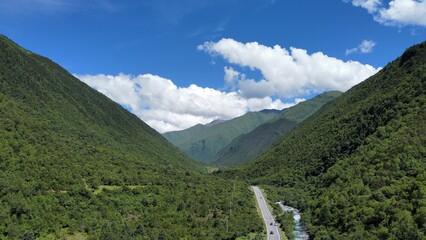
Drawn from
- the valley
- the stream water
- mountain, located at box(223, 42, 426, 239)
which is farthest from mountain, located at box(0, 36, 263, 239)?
mountain, located at box(223, 42, 426, 239)

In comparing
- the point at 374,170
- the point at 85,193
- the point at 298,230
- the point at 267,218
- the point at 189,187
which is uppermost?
the point at 374,170

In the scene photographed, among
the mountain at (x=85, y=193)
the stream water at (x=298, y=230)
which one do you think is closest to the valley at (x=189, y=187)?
the mountain at (x=85, y=193)

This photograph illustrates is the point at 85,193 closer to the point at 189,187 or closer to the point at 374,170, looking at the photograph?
the point at 189,187

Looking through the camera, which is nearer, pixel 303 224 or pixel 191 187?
pixel 303 224

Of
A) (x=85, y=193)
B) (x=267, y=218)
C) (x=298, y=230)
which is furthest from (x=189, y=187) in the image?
(x=85, y=193)

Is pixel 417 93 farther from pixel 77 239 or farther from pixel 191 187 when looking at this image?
pixel 77 239

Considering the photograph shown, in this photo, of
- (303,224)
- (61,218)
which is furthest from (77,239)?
(303,224)

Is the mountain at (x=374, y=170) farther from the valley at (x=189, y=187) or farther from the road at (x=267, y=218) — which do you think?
the road at (x=267, y=218)
